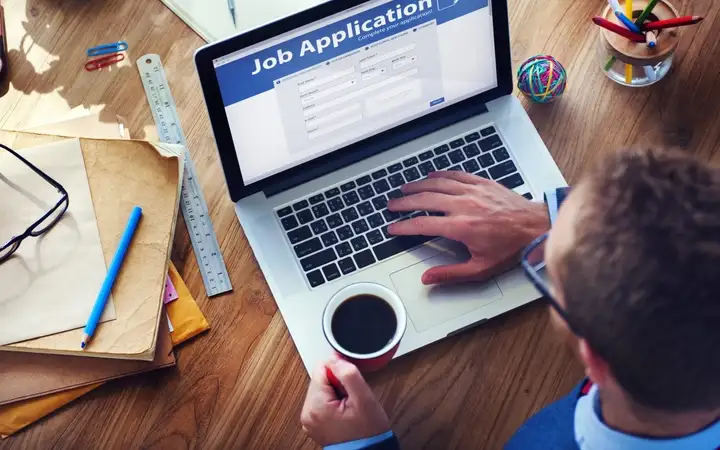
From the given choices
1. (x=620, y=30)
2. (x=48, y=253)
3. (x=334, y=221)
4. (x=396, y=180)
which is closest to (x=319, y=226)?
(x=334, y=221)

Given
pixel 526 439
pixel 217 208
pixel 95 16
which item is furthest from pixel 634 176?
pixel 95 16

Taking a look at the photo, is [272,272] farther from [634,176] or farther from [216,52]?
[634,176]

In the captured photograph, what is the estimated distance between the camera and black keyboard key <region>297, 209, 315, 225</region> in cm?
99

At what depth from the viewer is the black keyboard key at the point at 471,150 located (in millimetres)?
1029

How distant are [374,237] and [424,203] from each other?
0.08m

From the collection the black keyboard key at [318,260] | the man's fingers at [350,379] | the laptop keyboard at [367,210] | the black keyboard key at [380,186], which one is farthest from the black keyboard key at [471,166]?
the man's fingers at [350,379]

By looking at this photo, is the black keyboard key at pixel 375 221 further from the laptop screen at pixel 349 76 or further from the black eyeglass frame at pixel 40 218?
the black eyeglass frame at pixel 40 218

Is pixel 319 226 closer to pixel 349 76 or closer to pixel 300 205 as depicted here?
pixel 300 205

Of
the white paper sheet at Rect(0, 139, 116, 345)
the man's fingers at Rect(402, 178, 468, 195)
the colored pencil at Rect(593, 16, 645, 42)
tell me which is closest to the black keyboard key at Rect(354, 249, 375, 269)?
the man's fingers at Rect(402, 178, 468, 195)

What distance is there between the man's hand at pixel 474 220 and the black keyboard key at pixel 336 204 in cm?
7

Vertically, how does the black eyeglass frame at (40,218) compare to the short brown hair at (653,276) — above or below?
below

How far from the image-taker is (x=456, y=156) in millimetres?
1029

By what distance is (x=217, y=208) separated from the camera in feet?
3.39

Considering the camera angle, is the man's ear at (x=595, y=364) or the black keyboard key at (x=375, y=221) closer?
the man's ear at (x=595, y=364)
